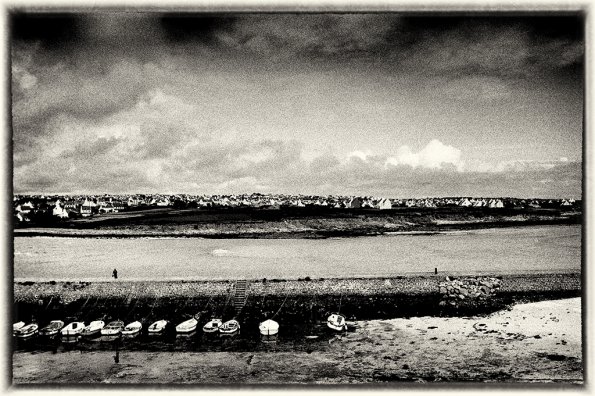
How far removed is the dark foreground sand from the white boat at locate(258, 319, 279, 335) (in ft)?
0.43

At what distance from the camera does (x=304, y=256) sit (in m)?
2.95

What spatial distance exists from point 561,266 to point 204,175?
2677mm

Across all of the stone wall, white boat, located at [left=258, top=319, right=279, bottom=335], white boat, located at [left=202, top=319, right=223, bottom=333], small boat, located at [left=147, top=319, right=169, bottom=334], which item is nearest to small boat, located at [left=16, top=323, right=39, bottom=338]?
small boat, located at [left=147, top=319, right=169, bottom=334]

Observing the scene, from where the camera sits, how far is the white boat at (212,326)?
9.53ft

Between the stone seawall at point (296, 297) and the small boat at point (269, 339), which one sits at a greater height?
the stone seawall at point (296, 297)

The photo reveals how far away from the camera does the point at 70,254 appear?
2.94m

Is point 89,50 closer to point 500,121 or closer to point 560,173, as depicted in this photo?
point 500,121

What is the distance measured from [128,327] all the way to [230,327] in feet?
2.42

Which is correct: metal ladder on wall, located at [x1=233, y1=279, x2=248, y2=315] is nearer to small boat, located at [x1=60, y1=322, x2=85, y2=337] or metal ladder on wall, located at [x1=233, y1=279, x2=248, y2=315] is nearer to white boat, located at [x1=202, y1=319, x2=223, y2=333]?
white boat, located at [x1=202, y1=319, x2=223, y2=333]

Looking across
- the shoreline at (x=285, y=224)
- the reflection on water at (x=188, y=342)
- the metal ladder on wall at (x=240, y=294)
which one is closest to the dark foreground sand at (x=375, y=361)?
the reflection on water at (x=188, y=342)

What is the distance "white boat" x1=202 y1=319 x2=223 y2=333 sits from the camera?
2.91 meters

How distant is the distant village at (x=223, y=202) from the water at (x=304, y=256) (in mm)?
197

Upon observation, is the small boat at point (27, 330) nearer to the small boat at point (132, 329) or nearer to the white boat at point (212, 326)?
the small boat at point (132, 329)

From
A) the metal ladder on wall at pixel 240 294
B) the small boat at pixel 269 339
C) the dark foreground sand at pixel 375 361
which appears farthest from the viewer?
the metal ladder on wall at pixel 240 294
